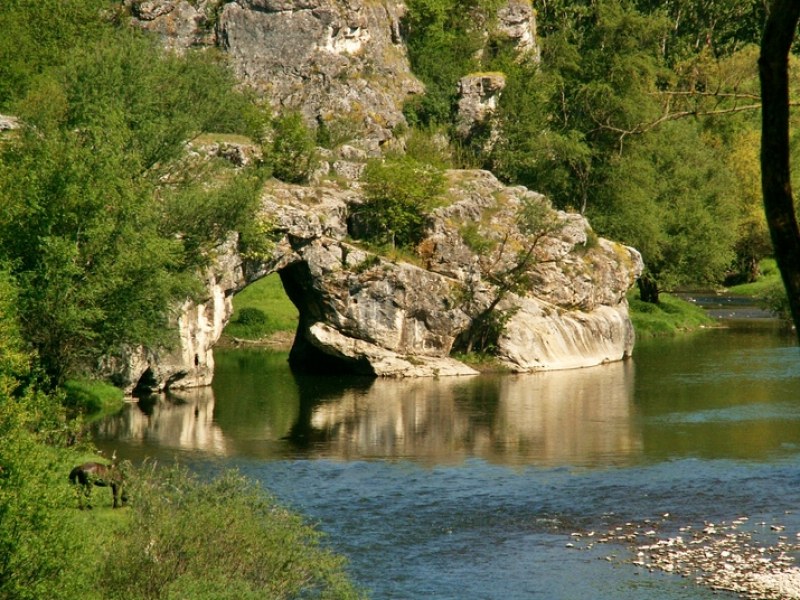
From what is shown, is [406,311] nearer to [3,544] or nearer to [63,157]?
[63,157]

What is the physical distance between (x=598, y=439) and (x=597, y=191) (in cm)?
4685

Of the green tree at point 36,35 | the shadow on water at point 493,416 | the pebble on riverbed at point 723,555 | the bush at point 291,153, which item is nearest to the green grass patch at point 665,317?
the shadow on water at point 493,416

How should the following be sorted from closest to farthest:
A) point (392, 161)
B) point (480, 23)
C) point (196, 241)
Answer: point (196, 241) < point (392, 161) < point (480, 23)

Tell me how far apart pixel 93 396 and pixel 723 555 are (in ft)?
96.7

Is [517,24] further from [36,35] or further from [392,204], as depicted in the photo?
[392,204]

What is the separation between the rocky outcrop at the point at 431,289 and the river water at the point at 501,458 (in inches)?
86.5

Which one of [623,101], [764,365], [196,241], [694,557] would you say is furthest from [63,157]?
[623,101]

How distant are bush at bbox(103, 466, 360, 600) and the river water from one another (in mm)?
3772

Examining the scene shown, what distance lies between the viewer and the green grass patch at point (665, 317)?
85000 millimetres

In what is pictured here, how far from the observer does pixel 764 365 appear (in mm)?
63781

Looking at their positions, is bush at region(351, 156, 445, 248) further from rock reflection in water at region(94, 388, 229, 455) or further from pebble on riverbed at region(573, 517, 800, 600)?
pebble on riverbed at region(573, 517, 800, 600)

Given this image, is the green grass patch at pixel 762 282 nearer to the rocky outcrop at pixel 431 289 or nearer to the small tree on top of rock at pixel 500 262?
the rocky outcrop at pixel 431 289

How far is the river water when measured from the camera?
2786 centimetres

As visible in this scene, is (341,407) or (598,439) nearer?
(598,439)
